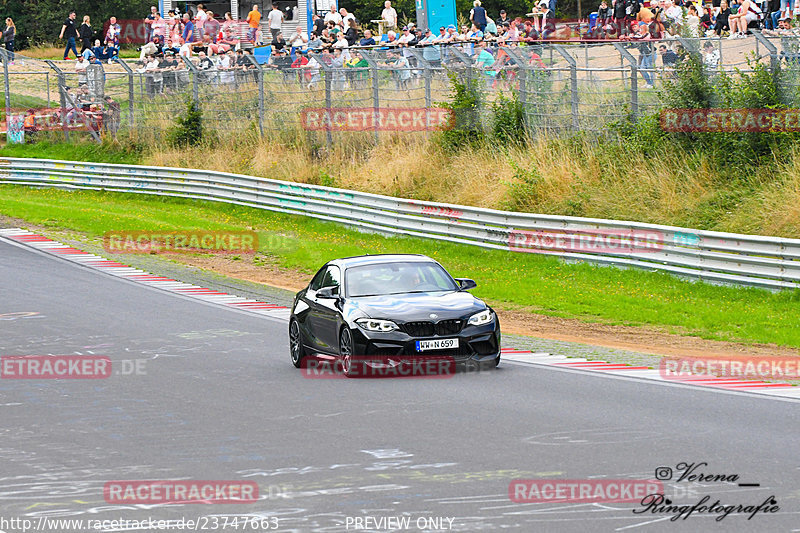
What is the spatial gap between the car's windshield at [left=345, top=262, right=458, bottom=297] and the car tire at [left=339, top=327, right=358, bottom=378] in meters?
0.73

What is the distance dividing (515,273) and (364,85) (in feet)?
33.8

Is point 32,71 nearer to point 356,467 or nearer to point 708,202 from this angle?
point 708,202

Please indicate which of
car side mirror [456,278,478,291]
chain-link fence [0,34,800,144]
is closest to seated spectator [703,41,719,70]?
chain-link fence [0,34,800,144]

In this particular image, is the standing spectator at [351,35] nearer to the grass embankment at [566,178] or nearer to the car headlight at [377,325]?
the grass embankment at [566,178]

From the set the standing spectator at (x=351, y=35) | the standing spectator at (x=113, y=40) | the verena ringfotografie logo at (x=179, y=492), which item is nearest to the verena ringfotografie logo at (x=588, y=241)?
the verena ringfotografie logo at (x=179, y=492)

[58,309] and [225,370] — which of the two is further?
[58,309]

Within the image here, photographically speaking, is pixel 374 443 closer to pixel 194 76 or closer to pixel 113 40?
pixel 194 76

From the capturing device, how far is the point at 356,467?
917 centimetres

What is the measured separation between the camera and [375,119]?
103 feet

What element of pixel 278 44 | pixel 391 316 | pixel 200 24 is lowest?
pixel 391 316

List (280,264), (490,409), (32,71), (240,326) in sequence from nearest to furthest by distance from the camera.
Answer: (490,409) → (240,326) → (280,264) → (32,71)

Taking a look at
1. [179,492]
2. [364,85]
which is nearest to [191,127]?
[364,85]

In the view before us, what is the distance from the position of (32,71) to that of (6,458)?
34769 mm

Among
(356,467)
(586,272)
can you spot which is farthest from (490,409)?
(586,272)
